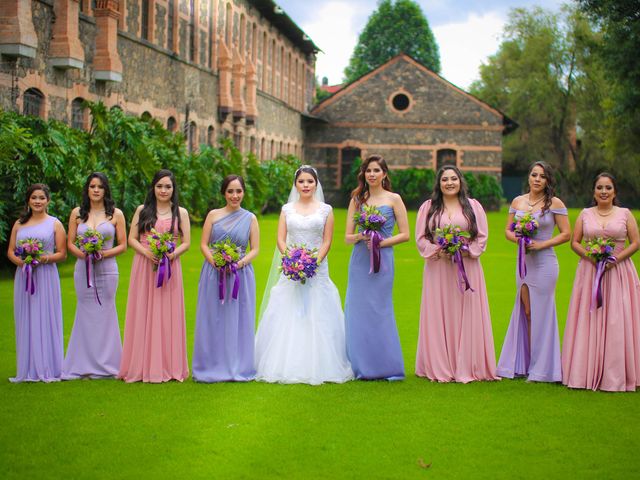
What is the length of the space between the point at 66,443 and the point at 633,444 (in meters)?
4.28

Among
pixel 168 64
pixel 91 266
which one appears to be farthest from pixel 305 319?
pixel 168 64

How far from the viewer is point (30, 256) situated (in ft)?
29.3

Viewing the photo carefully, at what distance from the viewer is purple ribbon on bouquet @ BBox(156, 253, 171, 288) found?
8852 millimetres

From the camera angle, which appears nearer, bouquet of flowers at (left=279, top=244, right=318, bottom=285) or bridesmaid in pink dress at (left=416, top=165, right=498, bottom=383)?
bouquet of flowers at (left=279, top=244, right=318, bottom=285)

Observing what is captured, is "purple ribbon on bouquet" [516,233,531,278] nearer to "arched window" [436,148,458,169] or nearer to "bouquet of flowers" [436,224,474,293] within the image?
"bouquet of flowers" [436,224,474,293]

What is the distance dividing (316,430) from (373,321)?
6.66ft

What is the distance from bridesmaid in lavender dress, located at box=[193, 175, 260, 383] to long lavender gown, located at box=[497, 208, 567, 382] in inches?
103

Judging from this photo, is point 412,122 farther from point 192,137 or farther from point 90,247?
point 90,247

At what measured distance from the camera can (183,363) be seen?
358 inches

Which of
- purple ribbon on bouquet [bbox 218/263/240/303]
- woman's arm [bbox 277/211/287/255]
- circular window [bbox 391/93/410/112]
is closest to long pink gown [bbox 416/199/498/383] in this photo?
woman's arm [bbox 277/211/287/255]

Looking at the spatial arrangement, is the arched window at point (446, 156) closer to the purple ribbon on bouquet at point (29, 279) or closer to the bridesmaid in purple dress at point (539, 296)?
the bridesmaid in purple dress at point (539, 296)

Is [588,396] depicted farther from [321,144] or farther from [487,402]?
[321,144]

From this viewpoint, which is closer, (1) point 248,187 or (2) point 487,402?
(2) point 487,402

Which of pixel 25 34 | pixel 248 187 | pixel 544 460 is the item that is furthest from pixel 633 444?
pixel 248 187
